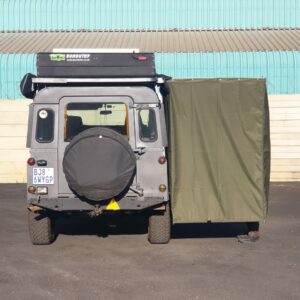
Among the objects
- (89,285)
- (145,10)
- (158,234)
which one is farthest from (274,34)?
(89,285)

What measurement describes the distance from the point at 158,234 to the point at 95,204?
1.08 meters

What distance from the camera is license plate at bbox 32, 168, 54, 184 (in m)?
8.63

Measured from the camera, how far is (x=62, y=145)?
869 cm

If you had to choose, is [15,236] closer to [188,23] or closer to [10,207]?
[10,207]

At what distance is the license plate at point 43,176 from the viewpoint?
863 cm

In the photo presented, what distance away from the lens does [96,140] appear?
820 cm

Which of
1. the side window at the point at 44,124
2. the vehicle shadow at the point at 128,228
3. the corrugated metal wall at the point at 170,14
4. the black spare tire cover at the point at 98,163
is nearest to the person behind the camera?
the black spare tire cover at the point at 98,163

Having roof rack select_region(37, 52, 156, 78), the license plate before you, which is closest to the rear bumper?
the license plate

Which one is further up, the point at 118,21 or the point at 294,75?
the point at 118,21

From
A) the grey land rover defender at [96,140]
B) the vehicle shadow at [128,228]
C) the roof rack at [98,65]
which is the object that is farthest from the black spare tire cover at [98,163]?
the vehicle shadow at [128,228]

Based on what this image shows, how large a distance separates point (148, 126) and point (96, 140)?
94 cm

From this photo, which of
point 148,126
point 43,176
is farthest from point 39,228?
point 148,126

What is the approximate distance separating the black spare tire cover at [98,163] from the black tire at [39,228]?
37.2 inches

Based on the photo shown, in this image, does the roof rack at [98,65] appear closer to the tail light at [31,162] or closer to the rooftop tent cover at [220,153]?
the rooftop tent cover at [220,153]
